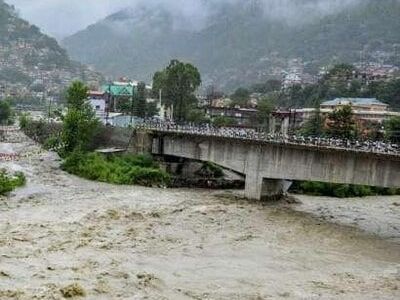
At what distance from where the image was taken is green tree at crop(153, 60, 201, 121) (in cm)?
9994

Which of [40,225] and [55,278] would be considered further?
[40,225]

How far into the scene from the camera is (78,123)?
6800cm

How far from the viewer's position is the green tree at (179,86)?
99.9 metres

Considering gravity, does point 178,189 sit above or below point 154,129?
below

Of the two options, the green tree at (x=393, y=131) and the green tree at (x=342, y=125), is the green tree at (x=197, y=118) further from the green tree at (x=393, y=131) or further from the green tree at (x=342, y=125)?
the green tree at (x=393, y=131)

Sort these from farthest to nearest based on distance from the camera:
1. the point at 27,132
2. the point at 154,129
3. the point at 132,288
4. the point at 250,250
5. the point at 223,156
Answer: the point at 27,132
the point at 154,129
the point at 223,156
the point at 250,250
the point at 132,288

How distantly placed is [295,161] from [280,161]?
1760 mm

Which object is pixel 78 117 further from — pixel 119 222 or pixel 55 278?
pixel 55 278

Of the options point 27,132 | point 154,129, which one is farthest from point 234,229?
point 27,132

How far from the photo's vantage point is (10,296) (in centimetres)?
2183

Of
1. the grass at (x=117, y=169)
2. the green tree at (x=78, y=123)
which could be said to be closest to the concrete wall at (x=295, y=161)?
the grass at (x=117, y=169)

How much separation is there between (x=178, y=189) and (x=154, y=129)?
11.7 metres

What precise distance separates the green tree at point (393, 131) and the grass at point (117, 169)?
101 feet

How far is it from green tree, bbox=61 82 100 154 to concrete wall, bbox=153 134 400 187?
40.8 feet
